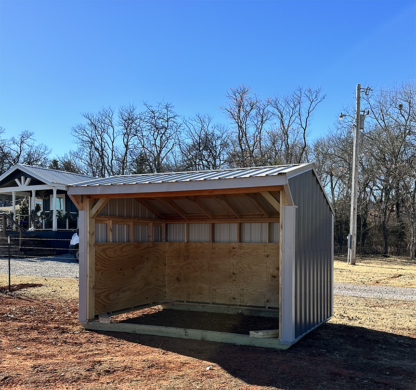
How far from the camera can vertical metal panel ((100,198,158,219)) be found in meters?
8.75

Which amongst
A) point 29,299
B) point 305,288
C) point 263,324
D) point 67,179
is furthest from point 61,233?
point 305,288

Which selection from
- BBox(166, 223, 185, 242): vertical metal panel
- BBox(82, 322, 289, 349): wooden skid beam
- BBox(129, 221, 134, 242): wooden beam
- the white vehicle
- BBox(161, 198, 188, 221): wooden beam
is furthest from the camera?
the white vehicle

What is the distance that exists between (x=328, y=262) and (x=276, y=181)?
3.02m

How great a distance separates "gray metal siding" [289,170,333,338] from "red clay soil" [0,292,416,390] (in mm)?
392

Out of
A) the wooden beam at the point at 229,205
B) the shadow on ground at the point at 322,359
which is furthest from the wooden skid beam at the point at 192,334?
the wooden beam at the point at 229,205

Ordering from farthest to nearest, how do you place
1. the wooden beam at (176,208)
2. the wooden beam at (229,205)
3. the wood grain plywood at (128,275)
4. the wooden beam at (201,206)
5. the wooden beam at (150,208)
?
the wooden beam at (150,208)
the wooden beam at (176,208)
the wooden beam at (201,206)
the wooden beam at (229,205)
the wood grain plywood at (128,275)

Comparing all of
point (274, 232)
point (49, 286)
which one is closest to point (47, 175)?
point (49, 286)

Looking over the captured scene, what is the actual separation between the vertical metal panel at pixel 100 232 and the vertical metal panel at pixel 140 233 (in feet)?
3.52

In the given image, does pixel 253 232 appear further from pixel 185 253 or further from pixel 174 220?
pixel 174 220

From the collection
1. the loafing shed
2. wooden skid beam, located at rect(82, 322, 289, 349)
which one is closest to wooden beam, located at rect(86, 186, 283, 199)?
the loafing shed

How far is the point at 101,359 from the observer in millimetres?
5895

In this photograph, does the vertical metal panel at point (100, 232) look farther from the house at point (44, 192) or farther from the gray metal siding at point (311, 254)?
the house at point (44, 192)

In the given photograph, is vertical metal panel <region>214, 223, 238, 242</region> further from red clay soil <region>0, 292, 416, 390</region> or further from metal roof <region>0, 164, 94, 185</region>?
metal roof <region>0, 164, 94, 185</region>

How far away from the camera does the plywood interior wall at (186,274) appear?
8.66 metres
